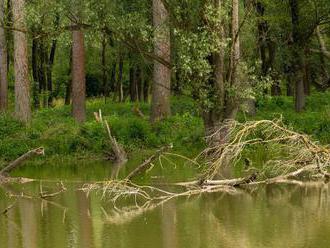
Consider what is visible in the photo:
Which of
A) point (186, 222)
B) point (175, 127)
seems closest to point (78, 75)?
point (175, 127)

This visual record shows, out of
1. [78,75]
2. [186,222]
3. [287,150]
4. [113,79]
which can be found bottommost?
[186,222]

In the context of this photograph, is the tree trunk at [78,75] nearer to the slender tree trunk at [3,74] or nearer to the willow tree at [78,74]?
the willow tree at [78,74]

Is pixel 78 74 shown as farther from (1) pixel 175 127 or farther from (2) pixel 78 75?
(1) pixel 175 127

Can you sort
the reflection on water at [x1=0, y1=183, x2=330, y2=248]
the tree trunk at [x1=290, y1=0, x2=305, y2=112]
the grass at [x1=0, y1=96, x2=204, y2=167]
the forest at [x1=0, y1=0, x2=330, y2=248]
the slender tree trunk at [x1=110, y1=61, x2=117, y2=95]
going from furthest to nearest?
the slender tree trunk at [x1=110, y1=61, x2=117, y2=95]
the tree trunk at [x1=290, y1=0, x2=305, y2=112]
the grass at [x1=0, y1=96, x2=204, y2=167]
the forest at [x1=0, y1=0, x2=330, y2=248]
the reflection on water at [x1=0, y1=183, x2=330, y2=248]

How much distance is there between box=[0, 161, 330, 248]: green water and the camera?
11.4 meters

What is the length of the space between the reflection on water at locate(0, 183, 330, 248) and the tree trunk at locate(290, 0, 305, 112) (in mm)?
14539

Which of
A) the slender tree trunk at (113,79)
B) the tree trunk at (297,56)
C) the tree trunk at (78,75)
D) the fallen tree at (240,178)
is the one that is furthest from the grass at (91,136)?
the slender tree trunk at (113,79)

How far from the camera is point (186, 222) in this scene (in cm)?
1292

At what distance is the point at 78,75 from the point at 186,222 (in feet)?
57.5

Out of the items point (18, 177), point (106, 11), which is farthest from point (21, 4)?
point (18, 177)

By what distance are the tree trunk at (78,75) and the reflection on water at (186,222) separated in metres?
13.5

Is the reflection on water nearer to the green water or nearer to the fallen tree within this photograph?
the green water

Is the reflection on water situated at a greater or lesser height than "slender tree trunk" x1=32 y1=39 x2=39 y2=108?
lesser

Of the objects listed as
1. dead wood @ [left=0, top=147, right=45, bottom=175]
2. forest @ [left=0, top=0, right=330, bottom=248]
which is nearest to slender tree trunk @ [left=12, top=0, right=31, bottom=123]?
forest @ [left=0, top=0, right=330, bottom=248]
